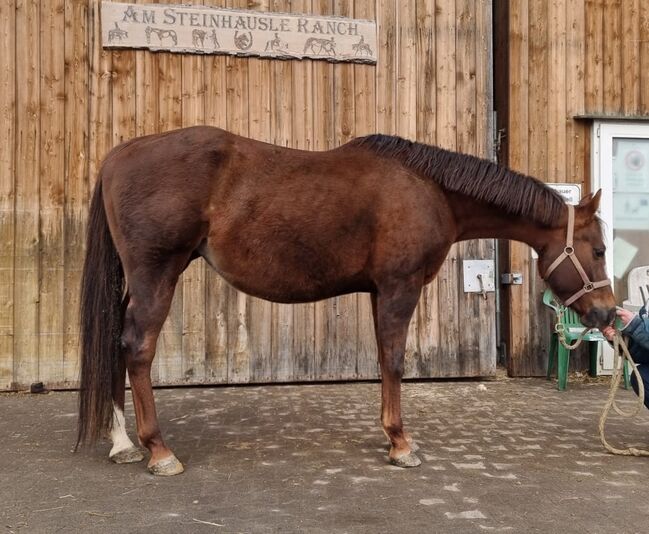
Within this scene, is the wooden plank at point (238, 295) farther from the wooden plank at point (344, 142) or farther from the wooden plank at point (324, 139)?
the wooden plank at point (344, 142)

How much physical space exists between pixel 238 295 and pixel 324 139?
181cm

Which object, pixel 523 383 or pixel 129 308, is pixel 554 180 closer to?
pixel 523 383

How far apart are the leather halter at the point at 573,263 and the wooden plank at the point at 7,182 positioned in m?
4.74

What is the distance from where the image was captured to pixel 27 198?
5.25 meters

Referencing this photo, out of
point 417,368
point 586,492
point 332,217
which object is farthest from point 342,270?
point 417,368

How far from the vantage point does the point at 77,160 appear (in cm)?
532

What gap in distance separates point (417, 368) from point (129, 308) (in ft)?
11.1

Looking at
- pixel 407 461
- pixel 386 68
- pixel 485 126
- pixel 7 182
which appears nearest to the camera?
pixel 407 461

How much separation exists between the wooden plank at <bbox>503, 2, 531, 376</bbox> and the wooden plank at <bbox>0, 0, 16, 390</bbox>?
502 centimetres

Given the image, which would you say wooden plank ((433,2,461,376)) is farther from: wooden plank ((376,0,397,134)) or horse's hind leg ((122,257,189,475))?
horse's hind leg ((122,257,189,475))

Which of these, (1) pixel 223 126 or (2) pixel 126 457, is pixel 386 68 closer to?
(1) pixel 223 126

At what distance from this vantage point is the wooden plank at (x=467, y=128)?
227 inches

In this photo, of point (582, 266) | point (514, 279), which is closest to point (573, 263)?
point (582, 266)

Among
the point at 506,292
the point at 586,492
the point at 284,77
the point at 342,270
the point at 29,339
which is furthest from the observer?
the point at 506,292
